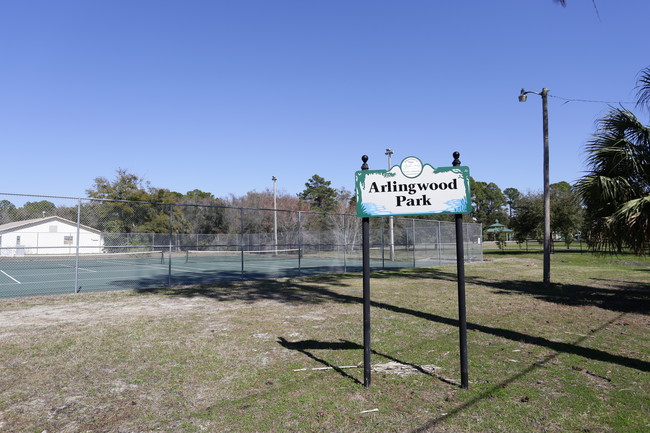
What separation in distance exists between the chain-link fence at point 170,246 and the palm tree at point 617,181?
9.37 meters

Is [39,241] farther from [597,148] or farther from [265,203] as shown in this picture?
[265,203]

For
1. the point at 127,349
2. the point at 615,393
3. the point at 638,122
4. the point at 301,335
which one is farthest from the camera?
the point at 638,122

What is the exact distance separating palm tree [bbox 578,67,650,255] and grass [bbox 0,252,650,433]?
5.24 ft

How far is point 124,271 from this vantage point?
70.9 feet

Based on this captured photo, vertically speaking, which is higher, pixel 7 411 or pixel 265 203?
pixel 265 203

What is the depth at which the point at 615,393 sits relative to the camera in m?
4.09

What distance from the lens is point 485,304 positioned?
32.1 feet

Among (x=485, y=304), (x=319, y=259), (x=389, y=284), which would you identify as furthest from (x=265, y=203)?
(x=485, y=304)

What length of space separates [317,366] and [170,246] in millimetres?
9087

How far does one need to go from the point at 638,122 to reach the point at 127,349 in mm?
11138

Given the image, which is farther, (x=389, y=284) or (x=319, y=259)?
(x=319, y=259)

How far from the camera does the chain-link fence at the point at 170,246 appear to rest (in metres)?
15.2

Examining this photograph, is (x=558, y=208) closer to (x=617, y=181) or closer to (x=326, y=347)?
(x=617, y=181)

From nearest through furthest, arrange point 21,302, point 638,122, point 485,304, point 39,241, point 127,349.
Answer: point 127,349 < point 638,122 < point 485,304 < point 21,302 < point 39,241
